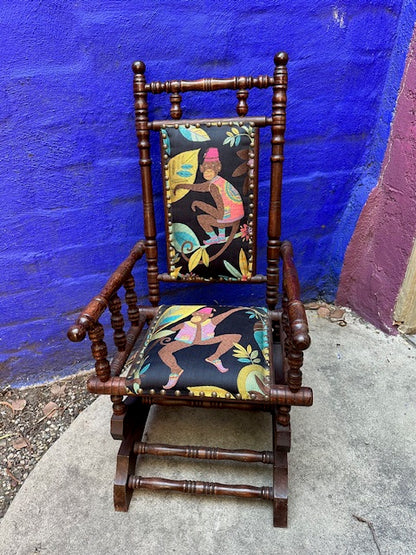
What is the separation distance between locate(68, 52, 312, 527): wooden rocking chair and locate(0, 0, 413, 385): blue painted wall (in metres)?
0.22

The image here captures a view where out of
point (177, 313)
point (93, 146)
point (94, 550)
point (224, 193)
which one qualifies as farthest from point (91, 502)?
point (93, 146)

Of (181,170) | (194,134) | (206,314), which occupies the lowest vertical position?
(206,314)

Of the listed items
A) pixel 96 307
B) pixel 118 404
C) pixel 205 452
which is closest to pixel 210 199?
pixel 96 307

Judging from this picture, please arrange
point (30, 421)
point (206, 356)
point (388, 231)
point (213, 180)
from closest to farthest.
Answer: point (206, 356), point (213, 180), point (30, 421), point (388, 231)

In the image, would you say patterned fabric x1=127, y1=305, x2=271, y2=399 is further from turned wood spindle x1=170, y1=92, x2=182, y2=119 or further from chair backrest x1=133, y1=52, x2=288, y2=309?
turned wood spindle x1=170, y1=92, x2=182, y2=119

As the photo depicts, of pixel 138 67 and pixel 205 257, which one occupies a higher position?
pixel 138 67

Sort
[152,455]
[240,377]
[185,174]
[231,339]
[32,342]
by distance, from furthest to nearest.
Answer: [32,342]
[152,455]
[185,174]
[231,339]
[240,377]

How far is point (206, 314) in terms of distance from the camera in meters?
1.75

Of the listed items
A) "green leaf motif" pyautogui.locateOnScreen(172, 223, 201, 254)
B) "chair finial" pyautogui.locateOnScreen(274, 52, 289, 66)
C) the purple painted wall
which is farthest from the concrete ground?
"chair finial" pyautogui.locateOnScreen(274, 52, 289, 66)

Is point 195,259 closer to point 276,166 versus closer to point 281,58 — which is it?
point 276,166

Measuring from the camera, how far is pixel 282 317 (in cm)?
179

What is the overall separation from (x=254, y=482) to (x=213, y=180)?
1.21 metres

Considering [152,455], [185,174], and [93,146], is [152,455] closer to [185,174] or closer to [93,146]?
[185,174]

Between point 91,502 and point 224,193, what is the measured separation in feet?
4.30
